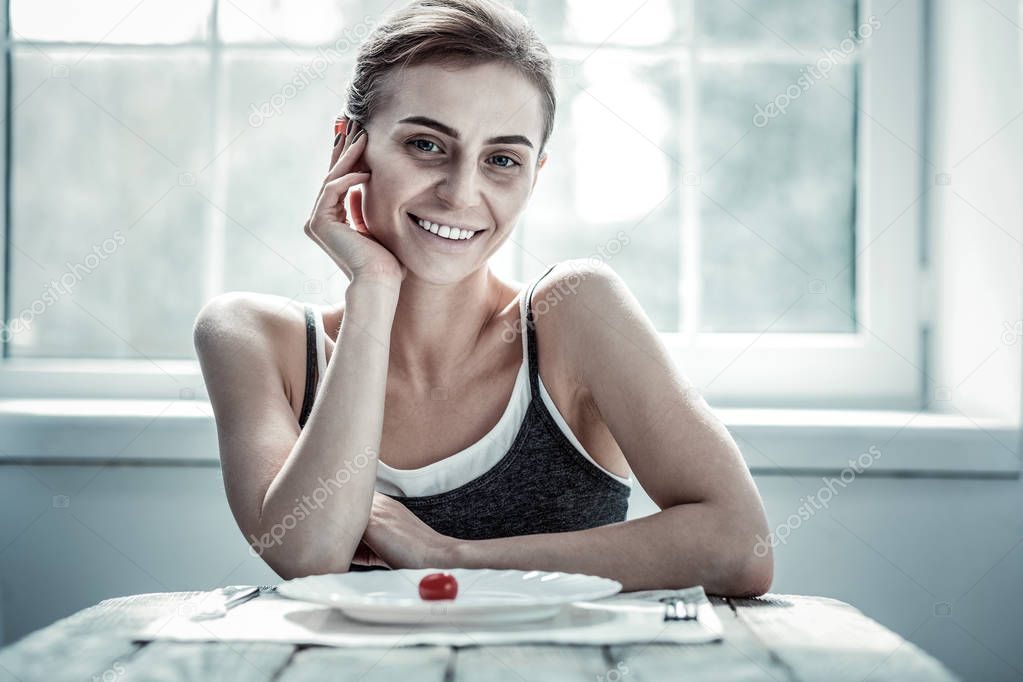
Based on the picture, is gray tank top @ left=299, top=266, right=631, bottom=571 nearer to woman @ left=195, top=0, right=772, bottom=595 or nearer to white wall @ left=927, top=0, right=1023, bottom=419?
woman @ left=195, top=0, right=772, bottom=595

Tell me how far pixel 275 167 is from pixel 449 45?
3.12 ft

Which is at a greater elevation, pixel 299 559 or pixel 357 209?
pixel 357 209

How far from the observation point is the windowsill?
1773 millimetres

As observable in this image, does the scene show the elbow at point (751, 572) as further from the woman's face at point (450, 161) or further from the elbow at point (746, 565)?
the woman's face at point (450, 161)

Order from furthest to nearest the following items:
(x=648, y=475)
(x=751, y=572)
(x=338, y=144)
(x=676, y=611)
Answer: (x=338, y=144)
(x=648, y=475)
(x=751, y=572)
(x=676, y=611)

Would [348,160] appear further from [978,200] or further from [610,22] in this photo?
[978,200]

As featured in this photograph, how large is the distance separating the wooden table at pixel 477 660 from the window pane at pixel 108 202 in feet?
4.92

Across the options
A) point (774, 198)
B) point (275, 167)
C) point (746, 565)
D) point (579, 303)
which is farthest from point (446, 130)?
point (774, 198)

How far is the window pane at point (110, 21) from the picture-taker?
214 cm

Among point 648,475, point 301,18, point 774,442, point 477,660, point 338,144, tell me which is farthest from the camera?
point 301,18

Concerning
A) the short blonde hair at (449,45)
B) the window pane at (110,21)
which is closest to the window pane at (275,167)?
the window pane at (110,21)

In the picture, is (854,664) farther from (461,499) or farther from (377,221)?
(377,221)

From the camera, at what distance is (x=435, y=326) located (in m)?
1.51

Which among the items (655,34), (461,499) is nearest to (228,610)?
(461,499)
